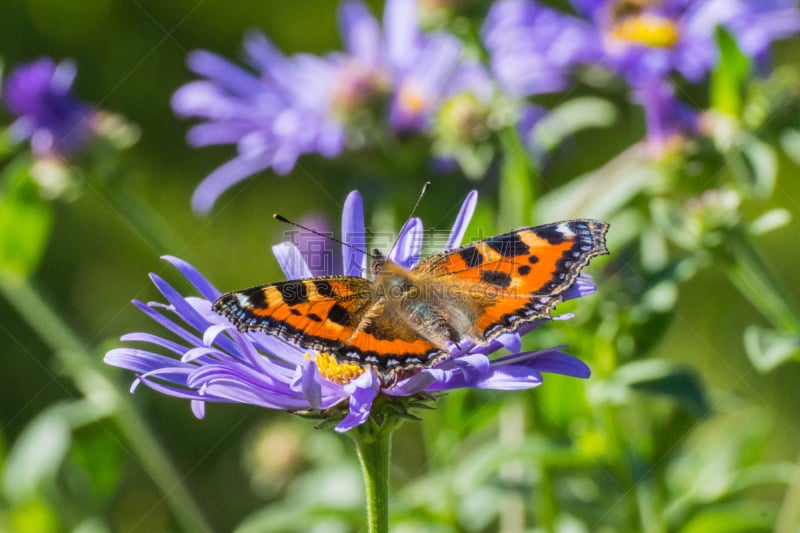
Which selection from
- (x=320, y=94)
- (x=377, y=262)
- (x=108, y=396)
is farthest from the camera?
(x=320, y=94)

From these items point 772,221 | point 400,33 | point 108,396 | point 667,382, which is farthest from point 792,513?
point 400,33

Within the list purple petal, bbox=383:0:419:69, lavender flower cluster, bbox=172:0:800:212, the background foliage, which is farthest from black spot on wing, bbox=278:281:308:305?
purple petal, bbox=383:0:419:69

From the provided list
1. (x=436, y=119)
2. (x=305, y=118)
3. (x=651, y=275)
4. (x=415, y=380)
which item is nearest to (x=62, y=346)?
(x=305, y=118)

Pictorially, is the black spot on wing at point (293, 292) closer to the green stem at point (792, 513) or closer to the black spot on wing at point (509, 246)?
the black spot on wing at point (509, 246)

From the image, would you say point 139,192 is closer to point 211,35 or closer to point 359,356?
point 211,35

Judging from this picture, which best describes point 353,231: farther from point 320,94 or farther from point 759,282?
point 320,94

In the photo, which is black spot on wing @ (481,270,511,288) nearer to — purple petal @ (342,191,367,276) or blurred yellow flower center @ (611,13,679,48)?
purple petal @ (342,191,367,276)
